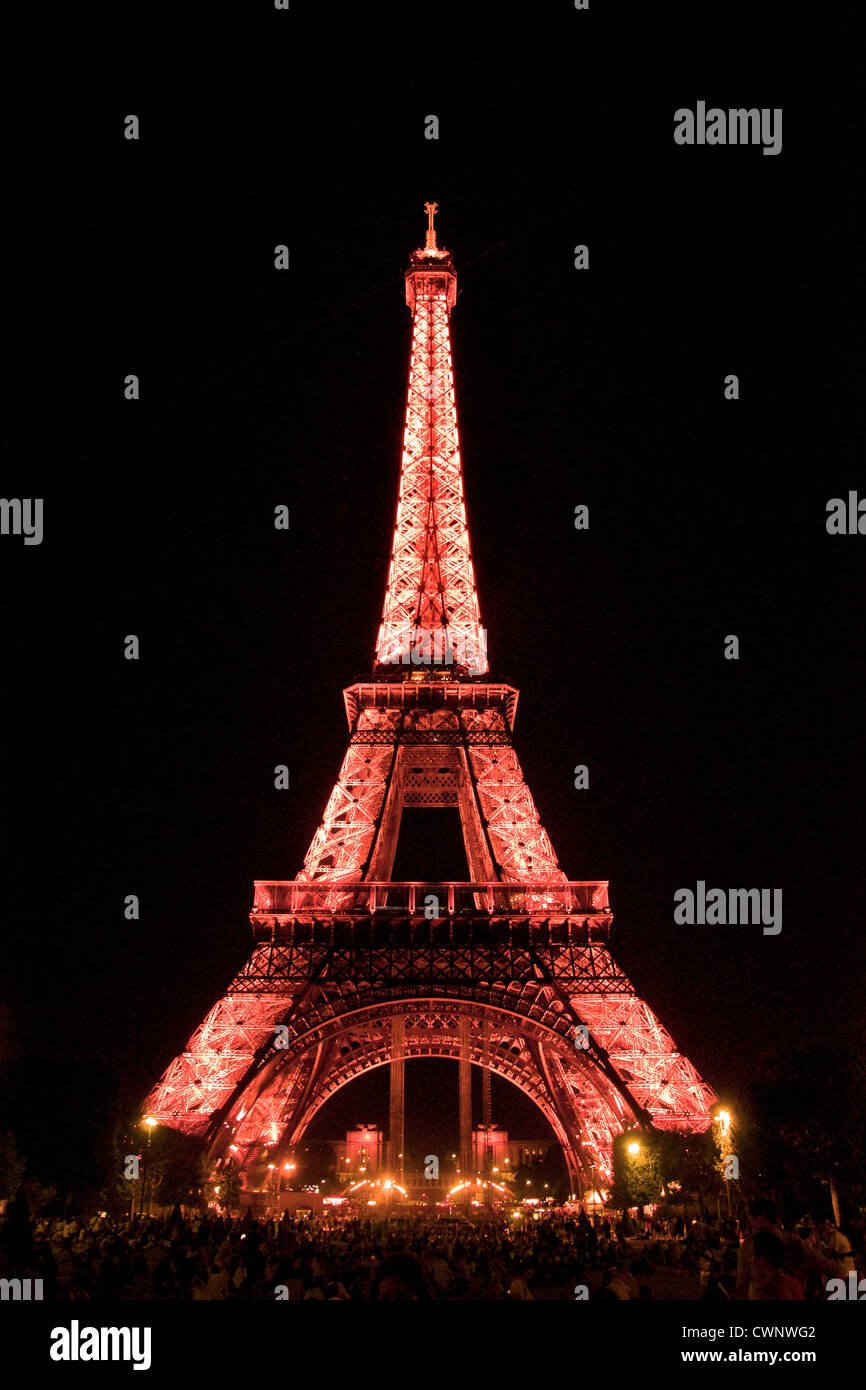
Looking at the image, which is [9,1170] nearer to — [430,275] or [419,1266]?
[419,1266]

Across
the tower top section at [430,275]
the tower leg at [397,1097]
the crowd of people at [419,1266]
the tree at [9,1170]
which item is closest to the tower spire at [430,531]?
the tower top section at [430,275]

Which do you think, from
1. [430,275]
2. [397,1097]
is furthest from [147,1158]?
[430,275]

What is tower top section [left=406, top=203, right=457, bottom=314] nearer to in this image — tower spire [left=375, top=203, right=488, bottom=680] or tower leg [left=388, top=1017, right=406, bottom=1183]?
tower spire [left=375, top=203, right=488, bottom=680]
